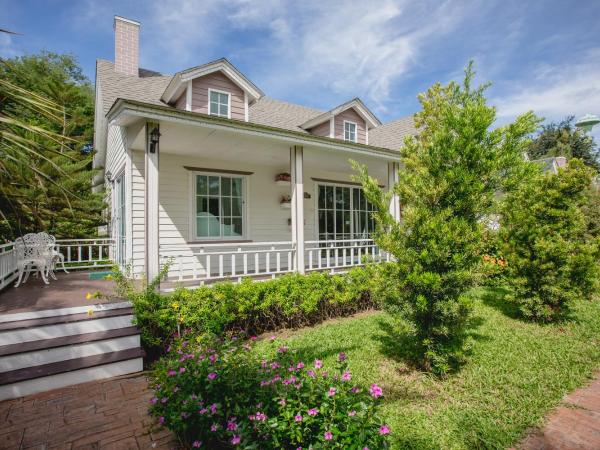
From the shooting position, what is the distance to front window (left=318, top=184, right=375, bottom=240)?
9570mm

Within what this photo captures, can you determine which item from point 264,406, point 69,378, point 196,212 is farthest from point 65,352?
point 196,212

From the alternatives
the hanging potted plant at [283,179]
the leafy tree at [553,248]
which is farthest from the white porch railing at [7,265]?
the leafy tree at [553,248]

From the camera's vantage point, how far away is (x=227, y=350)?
286cm

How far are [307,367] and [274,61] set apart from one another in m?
8.99

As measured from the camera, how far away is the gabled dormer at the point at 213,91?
695 cm

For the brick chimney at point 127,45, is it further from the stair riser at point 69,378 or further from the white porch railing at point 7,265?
the stair riser at point 69,378

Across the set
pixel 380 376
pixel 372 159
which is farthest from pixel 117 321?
pixel 372 159

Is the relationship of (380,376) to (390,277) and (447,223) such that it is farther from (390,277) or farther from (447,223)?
(447,223)

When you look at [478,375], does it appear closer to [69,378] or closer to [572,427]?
[572,427]

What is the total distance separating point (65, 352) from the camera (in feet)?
11.9

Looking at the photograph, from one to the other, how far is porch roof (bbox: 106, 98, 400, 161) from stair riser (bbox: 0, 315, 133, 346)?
2.78 meters

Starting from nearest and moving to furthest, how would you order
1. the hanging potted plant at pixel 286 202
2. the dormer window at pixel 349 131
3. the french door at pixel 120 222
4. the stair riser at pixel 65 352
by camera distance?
the stair riser at pixel 65 352
the french door at pixel 120 222
the hanging potted plant at pixel 286 202
the dormer window at pixel 349 131

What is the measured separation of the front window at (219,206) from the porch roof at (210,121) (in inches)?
100.0

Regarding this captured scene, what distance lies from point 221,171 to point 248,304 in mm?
3953
